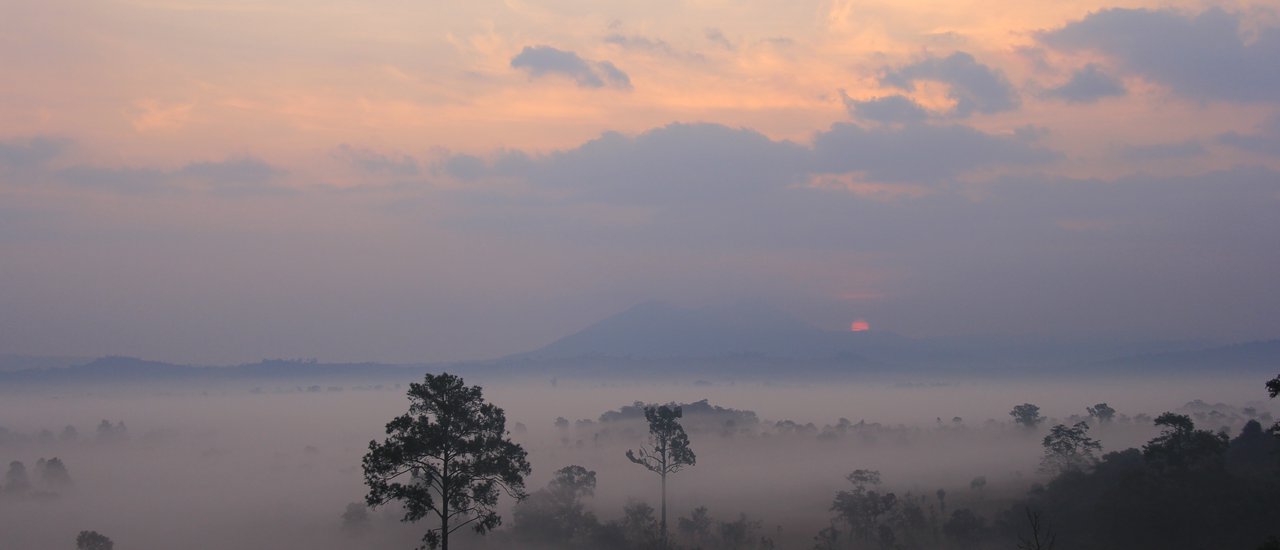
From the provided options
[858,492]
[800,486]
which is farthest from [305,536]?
[800,486]

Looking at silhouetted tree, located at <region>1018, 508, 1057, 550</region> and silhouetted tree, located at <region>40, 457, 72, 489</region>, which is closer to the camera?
silhouetted tree, located at <region>1018, 508, 1057, 550</region>

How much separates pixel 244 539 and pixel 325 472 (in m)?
73.2

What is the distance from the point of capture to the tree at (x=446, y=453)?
41.2m

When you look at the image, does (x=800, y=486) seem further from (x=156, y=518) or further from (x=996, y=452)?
(x=156, y=518)

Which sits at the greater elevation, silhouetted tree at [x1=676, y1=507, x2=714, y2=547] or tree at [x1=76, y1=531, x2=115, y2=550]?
tree at [x1=76, y1=531, x2=115, y2=550]

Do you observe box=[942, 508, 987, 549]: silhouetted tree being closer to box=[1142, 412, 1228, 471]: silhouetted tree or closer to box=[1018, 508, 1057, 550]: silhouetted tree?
box=[1018, 508, 1057, 550]: silhouetted tree

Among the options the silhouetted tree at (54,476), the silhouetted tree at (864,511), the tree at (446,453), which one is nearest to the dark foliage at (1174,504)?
the silhouetted tree at (864,511)

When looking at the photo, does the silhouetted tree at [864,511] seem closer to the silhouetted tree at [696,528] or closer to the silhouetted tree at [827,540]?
the silhouetted tree at [827,540]

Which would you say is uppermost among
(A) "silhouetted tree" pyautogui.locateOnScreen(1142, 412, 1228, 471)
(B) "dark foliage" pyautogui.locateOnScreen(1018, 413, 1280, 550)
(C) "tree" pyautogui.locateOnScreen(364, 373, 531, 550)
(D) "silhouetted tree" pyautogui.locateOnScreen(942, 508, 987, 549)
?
(C) "tree" pyautogui.locateOnScreen(364, 373, 531, 550)

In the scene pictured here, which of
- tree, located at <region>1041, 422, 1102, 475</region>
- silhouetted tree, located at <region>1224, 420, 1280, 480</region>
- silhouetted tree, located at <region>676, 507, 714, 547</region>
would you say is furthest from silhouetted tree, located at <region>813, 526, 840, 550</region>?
tree, located at <region>1041, 422, 1102, 475</region>

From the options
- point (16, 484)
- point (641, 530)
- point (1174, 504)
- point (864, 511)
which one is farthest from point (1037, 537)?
point (16, 484)

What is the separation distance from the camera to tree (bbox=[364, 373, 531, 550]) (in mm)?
41188

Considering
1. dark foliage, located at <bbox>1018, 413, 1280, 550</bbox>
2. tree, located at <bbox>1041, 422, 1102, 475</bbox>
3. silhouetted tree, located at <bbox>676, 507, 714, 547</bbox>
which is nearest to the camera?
dark foliage, located at <bbox>1018, 413, 1280, 550</bbox>

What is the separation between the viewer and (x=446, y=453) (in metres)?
42.1
